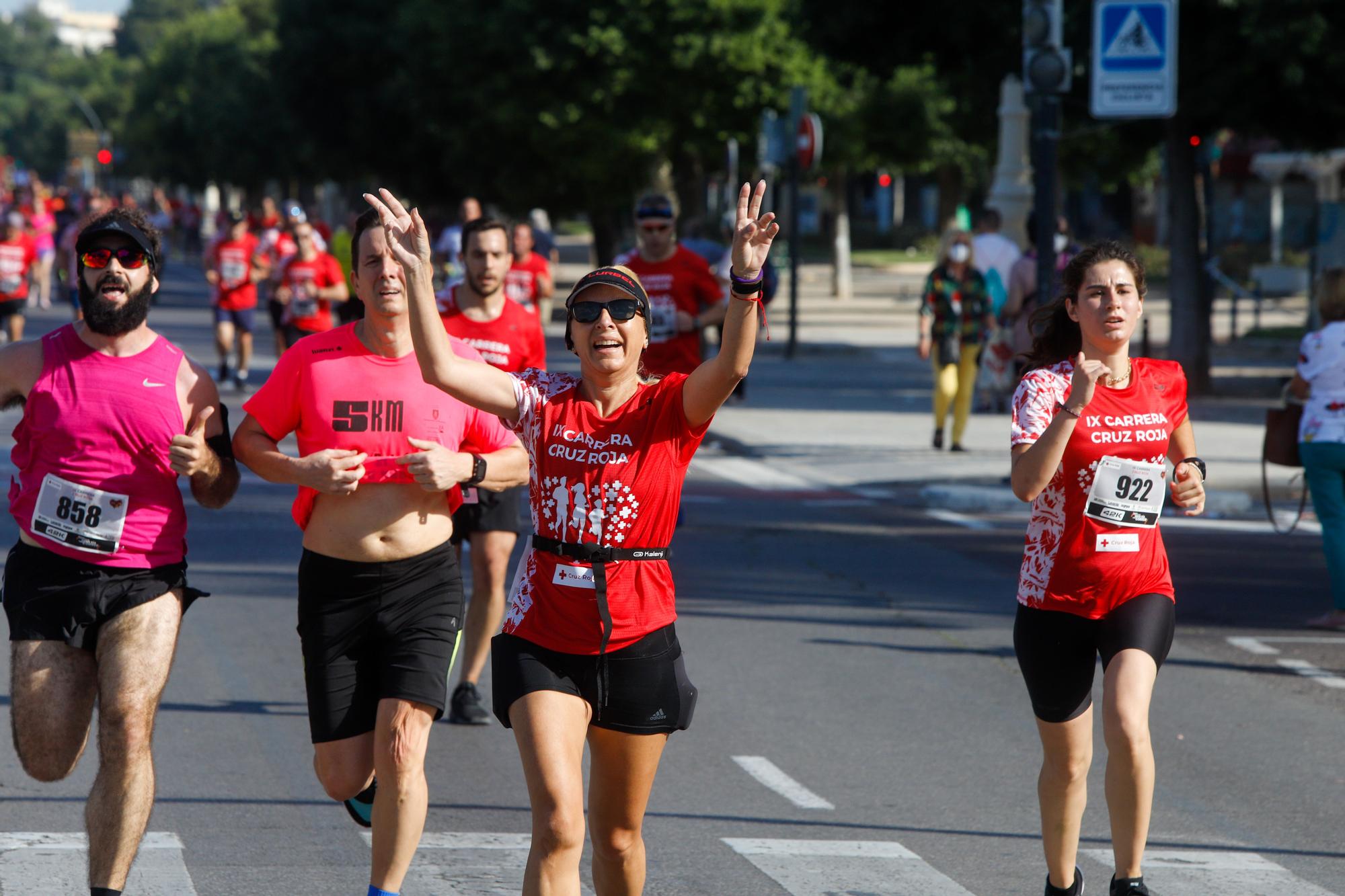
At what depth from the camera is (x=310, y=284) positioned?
17.6 meters

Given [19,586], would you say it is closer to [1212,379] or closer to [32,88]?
[1212,379]

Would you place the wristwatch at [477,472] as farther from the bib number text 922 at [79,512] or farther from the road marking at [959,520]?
the road marking at [959,520]

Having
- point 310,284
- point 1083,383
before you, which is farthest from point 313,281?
point 1083,383

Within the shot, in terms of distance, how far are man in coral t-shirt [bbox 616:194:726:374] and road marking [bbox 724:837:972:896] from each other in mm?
4614

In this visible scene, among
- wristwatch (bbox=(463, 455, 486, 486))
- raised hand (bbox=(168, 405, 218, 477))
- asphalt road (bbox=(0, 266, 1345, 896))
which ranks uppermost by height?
raised hand (bbox=(168, 405, 218, 477))

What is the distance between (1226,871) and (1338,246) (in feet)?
62.0

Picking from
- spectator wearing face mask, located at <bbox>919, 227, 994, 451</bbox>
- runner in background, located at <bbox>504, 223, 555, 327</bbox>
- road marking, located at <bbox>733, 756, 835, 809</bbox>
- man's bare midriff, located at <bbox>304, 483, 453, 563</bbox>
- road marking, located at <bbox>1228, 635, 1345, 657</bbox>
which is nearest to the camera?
man's bare midriff, located at <bbox>304, 483, 453, 563</bbox>

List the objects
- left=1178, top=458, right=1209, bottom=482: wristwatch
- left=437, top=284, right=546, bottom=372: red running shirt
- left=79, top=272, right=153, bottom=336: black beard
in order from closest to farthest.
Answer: left=79, top=272, right=153, bottom=336: black beard < left=1178, top=458, right=1209, bottom=482: wristwatch < left=437, top=284, right=546, bottom=372: red running shirt

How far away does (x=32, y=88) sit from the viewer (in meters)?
175

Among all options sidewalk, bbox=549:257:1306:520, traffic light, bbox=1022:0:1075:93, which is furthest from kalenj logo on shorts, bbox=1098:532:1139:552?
traffic light, bbox=1022:0:1075:93

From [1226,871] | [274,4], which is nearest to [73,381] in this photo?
[1226,871]

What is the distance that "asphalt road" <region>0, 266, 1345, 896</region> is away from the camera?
18.7 feet

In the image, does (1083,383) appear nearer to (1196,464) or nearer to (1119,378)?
(1119,378)

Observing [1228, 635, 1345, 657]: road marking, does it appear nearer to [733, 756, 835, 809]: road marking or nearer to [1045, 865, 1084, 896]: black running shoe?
[733, 756, 835, 809]: road marking
